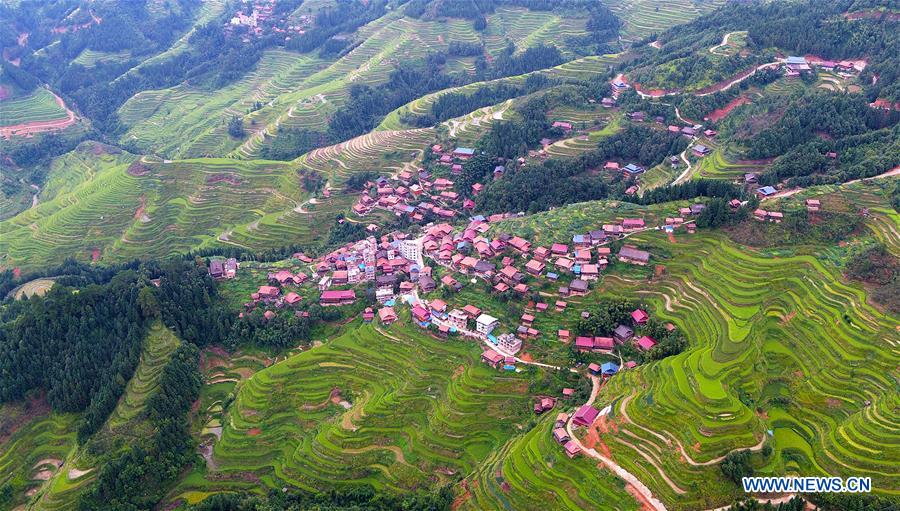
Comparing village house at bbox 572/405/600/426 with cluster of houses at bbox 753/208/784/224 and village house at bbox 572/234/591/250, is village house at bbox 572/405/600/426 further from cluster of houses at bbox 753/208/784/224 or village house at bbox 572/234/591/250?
cluster of houses at bbox 753/208/784/224

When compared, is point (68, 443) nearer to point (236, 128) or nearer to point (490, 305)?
point (490, 305)

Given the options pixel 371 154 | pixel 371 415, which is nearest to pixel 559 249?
pixel 371 415

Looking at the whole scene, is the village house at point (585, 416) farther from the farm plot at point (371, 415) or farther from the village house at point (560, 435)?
the farm plot at point (371, 415)

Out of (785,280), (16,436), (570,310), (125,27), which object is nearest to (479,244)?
(570,310)

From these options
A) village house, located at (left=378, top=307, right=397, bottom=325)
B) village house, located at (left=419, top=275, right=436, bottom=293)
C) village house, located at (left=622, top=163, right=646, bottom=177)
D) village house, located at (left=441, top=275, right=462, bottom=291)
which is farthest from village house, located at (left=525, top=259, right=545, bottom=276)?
village house, located at (left=622, top=163, right=646, bottom=177)

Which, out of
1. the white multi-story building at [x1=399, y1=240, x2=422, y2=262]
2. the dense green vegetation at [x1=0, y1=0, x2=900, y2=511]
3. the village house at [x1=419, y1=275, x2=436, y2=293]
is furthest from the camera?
the white multi-story building at [x1=399, y1=240, x2=422, y2=262]

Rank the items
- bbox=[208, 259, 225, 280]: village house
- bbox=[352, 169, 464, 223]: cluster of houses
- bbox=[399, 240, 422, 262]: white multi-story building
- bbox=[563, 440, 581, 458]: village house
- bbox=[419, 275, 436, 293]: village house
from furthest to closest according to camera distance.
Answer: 1. bbox=[352, 169, 464, 223]: cluster of houses
2. bbox=[399, 240, 422, 262]: white multi-story building
3. bbox=[208, 259, 225, 280]: village house
4. bbox=[419, 275, 436, 293]: village house
5. bbox=[563, 440, 581, 458]: village house

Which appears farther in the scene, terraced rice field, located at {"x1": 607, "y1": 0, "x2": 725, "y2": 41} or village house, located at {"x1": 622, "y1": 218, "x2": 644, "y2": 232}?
terraced rice field, located at {"x1": 607, "y1": 0, "x2": 725, "y2": 41}
